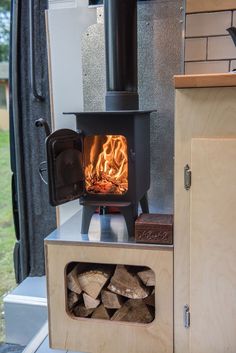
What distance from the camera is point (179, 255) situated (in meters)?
1.31

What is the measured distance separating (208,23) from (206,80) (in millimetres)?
620

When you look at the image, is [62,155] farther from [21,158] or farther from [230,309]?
[230,309]

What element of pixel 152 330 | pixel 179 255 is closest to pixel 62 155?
pixel 179 255

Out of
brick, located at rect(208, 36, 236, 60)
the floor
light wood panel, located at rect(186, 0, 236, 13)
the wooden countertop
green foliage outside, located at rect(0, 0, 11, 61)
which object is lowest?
the floor

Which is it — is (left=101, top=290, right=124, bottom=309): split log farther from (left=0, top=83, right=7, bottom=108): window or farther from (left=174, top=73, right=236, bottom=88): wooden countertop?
(left=0, top=83, right=7, bottom=108): window

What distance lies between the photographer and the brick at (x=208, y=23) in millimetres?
1631

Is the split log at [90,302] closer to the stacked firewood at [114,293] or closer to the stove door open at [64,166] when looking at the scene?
the stacked firewood at [114,293]

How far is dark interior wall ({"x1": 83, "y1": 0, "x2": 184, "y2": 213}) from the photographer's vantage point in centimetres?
171

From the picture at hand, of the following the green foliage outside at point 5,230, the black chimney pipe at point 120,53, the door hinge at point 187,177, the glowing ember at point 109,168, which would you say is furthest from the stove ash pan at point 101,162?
the green foliage outside at point 5,230

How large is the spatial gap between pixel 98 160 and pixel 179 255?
1.73ft

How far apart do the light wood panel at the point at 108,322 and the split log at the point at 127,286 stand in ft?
0.27

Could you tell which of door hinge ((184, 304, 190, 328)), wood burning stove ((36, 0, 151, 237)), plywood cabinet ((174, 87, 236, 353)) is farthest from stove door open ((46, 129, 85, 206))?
door hinge ((184, 304, 190, 328))

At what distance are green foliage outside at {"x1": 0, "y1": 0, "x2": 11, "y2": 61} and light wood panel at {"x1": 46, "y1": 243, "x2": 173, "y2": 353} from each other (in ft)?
7.74

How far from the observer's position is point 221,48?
5.43 feet
